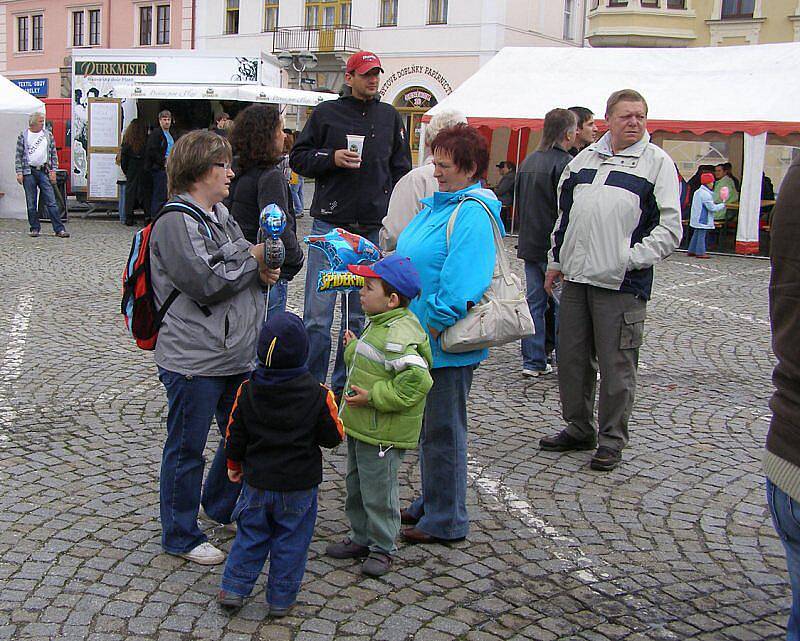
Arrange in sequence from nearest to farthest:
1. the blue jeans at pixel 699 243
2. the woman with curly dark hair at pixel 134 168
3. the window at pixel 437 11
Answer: the blue jeans at pixel 699 243 → the woman with curly dark hair at pixel 134 168 → the window at pixel 437 11

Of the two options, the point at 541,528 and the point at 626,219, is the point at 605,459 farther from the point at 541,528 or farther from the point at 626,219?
the point at 626,219

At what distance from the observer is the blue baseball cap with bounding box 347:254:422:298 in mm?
3600

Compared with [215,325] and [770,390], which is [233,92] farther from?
[215,325]

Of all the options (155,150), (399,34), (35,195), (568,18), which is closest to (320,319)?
(35,195)

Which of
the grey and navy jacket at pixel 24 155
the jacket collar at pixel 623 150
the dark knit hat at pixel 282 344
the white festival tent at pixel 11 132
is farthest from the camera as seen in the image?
the white festival tent at pixel 11 132

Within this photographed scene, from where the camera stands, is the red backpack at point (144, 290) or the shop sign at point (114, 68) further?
the shop sign at point (114, 68)

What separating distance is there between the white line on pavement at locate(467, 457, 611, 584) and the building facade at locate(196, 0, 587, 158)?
2789 centimetres

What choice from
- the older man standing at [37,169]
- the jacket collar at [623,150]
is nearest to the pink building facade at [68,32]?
the older man standing at [37,169]

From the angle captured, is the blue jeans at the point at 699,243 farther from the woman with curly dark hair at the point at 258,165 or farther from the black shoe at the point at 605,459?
the woman with curly dark hair at the point at 258,165

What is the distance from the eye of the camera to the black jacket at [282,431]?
10.8 feet

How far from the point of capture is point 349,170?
5641mm

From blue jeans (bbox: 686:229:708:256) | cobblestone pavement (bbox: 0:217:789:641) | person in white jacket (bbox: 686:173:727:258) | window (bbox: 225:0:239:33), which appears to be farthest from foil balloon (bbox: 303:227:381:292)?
window (bbox: 225:0:239:33)

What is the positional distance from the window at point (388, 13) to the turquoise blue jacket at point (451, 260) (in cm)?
3149

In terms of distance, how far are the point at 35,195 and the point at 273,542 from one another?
492 inches
